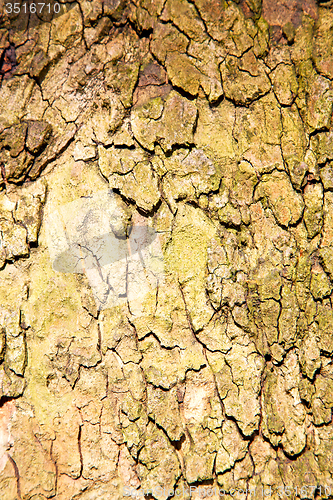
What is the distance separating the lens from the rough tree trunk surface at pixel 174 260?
1.32 metres

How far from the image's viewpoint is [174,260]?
1.36 m

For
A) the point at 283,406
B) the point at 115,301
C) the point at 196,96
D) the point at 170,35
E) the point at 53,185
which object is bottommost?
the point at 283,406

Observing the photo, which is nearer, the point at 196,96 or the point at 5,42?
the point at 196,96

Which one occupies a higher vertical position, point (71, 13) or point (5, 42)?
point (71, 13)

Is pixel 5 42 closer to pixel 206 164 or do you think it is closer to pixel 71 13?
pixel 71 13

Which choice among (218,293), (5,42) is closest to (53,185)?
(5,42)

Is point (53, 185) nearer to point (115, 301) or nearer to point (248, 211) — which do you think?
point (115, 301)

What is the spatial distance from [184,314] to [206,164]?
0.65 m

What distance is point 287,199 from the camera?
1.42 metres

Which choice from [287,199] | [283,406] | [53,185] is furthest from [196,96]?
[283,406]

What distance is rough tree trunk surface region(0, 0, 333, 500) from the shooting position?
132 cm

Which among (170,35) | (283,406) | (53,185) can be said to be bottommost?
(283,406)

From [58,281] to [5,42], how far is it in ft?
3.77

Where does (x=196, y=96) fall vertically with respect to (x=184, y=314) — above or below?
above
